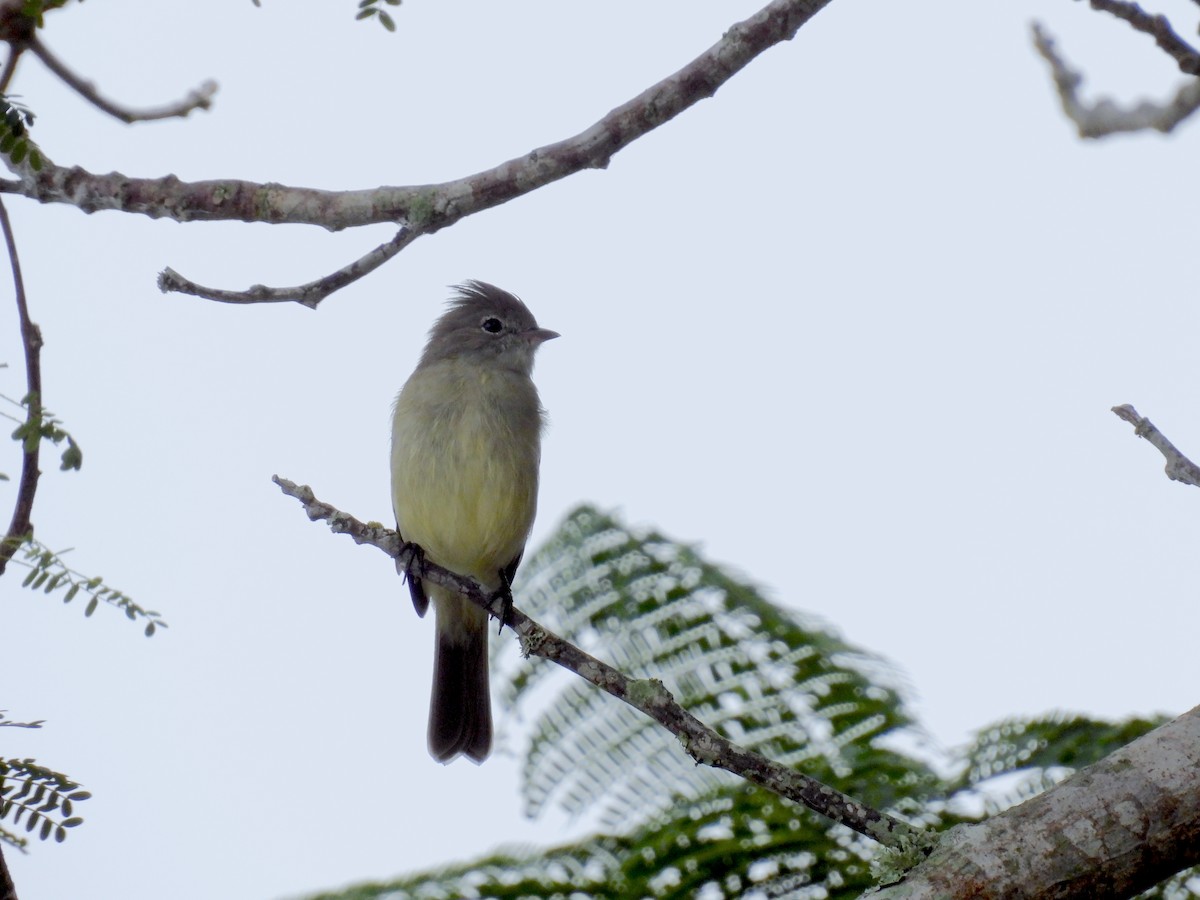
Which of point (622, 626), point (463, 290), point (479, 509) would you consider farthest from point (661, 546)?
point (463, 290)

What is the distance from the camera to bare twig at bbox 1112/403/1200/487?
222cm

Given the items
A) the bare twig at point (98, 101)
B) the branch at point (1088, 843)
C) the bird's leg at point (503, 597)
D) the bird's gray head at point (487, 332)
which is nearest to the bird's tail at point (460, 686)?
the bird's leg at point (503, 597)

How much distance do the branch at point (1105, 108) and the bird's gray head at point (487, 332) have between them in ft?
11.6

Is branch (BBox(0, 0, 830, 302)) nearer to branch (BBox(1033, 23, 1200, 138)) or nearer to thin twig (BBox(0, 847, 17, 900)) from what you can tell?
branch (BBox(1033, 23, 1200, 138))

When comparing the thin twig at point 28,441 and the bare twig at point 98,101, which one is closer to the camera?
the thin twig at point 28,441

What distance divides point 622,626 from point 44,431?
204 centimetres

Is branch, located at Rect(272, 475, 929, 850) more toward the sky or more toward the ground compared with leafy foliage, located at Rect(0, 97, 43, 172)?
more toward the ground

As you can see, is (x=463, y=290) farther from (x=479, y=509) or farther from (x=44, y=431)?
(x=44, y=431)

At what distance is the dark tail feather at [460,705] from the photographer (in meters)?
4.90

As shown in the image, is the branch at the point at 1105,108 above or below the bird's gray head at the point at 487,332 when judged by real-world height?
below

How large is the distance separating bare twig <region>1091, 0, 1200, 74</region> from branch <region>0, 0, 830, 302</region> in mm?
959

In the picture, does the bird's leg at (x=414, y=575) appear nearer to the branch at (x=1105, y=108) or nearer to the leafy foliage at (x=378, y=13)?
the leafy foliage at (x=378, y=13)

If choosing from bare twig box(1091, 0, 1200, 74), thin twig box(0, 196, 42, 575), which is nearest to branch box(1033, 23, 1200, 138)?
bare twig box(1091, 0, 1200, 74)

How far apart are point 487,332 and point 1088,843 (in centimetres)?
357
